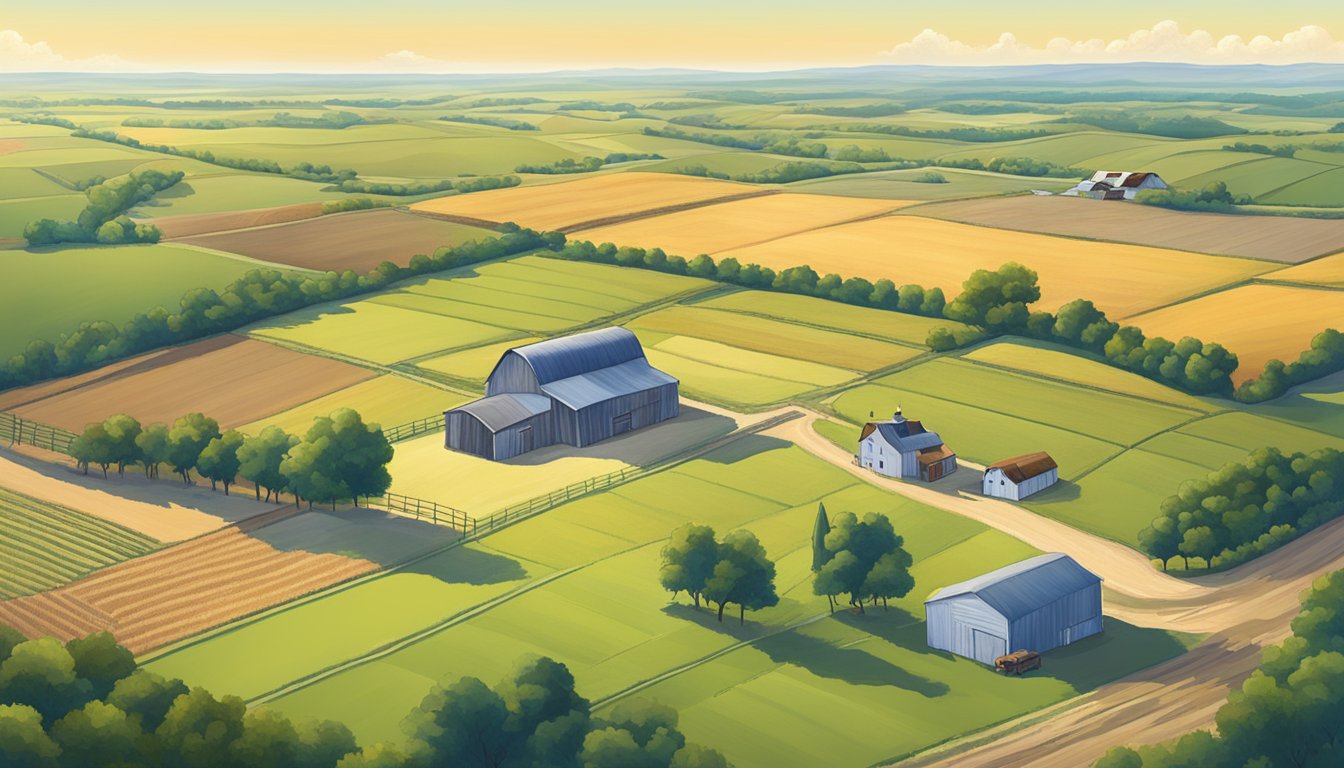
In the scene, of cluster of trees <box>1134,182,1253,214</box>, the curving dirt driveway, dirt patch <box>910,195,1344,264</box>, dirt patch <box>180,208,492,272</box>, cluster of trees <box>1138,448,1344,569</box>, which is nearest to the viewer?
the curving dirt driveway

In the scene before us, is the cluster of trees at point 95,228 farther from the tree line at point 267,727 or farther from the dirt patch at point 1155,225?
the tree line at point 267,727

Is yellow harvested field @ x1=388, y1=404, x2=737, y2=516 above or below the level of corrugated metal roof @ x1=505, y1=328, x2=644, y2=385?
below

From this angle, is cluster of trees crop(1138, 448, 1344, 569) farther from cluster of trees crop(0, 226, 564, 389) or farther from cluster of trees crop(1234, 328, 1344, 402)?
cluster of trees crop(0, 226, 564, 389)

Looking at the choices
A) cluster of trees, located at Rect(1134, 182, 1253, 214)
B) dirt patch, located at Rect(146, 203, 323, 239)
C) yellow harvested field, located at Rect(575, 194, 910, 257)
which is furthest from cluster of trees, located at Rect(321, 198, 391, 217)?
cluster of trees, located at Rect(1134, 182, 1253, 214)

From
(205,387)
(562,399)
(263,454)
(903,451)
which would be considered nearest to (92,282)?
(205,387)

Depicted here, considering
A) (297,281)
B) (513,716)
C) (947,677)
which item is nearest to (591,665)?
(513,716)

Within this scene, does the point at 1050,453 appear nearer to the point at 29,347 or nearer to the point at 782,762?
the point at 782,762
